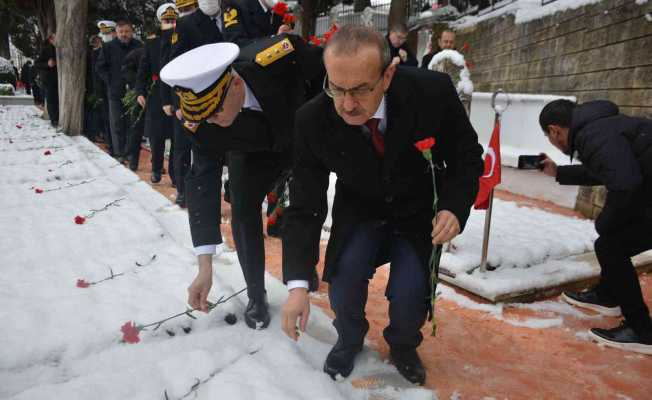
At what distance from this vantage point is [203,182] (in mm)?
2006

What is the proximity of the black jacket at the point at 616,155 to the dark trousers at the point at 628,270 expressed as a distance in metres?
0.07

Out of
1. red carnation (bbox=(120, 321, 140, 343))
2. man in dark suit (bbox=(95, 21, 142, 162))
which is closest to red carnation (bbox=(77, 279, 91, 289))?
red carnation (bbox=(120, 321, 140, 343))

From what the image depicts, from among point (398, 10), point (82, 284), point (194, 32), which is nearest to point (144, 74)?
point (194, 32)

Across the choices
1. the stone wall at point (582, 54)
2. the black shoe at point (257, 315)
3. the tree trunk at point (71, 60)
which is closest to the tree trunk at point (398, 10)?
the stone wall at point (582, 54)

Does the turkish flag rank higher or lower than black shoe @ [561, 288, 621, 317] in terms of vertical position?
higher

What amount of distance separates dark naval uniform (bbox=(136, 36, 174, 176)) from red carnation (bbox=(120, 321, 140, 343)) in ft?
12.8

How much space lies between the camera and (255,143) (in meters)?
2.06

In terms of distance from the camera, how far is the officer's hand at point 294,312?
4.98 ft

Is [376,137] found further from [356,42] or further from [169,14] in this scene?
[169,14]

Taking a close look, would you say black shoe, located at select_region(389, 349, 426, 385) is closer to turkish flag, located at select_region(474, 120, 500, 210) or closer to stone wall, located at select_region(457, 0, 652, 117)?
turkish flag, located at select_region(474, 120, 500, 210)

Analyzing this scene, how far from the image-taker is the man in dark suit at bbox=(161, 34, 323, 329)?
68.7 inches

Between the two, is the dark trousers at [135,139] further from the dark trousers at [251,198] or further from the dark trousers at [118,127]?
the dark trousers at [251,198]

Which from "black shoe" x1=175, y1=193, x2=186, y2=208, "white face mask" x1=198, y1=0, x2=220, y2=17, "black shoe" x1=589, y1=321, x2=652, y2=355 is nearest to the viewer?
"black shoe" x1=589, y1=321, x2=652, y2=355

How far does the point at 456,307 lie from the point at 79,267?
2.48 metres
